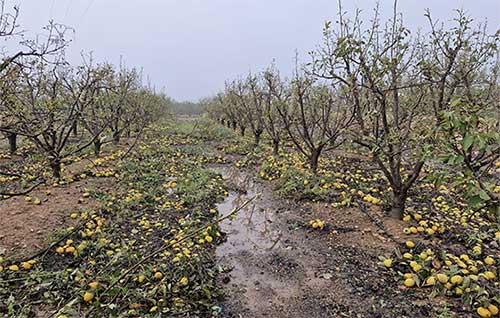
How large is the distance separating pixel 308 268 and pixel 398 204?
2255mm

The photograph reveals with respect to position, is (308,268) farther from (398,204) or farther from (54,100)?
(54,100)

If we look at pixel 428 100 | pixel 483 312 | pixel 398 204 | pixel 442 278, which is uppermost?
pixel 428 100

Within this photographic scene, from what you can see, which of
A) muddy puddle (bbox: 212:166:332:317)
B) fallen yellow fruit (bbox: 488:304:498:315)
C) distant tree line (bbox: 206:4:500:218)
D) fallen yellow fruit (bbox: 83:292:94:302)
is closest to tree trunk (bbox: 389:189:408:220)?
distant tree line (bbox: 206:4:500:218)

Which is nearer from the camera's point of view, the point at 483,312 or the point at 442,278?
the point at 483,312

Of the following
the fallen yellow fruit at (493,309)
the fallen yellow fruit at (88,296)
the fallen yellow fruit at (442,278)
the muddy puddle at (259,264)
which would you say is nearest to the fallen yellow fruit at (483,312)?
the fallen yellow fruit at (493,309)

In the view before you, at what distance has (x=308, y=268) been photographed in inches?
165

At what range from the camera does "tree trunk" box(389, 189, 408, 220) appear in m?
5.23

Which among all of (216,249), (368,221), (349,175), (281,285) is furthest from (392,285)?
(349,175)

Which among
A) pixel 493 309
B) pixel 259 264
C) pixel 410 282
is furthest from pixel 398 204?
pixel 259 264

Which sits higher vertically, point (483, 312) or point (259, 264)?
point (483, 312)

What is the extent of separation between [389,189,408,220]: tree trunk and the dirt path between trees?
1.03 ft

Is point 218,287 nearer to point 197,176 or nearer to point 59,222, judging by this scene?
point 59,222

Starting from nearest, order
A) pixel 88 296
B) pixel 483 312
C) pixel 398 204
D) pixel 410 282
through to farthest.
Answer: pixel 483 312 → pixel 88 296 → pixel 410 282 → pixel 398 204

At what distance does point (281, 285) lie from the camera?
3.83m
